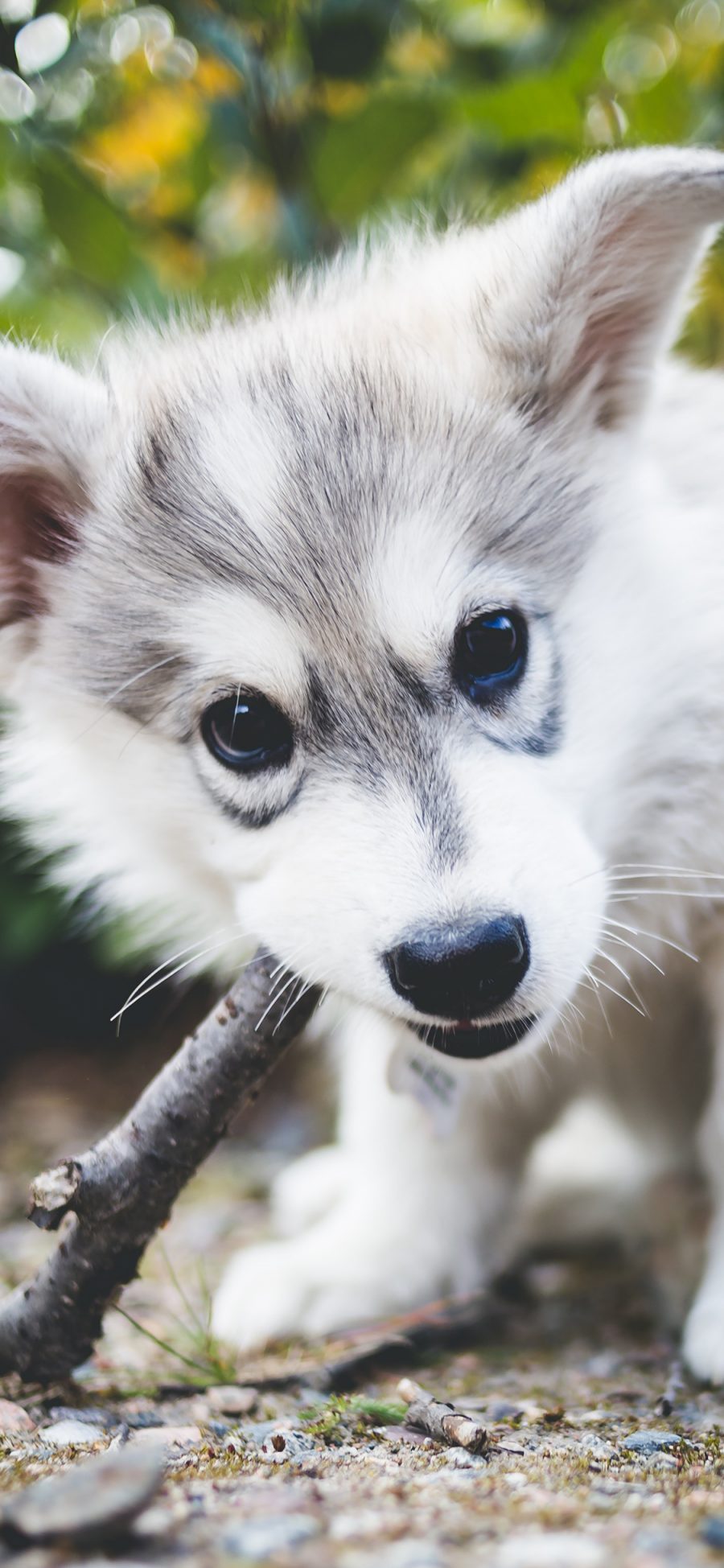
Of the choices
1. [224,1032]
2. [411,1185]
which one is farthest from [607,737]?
[411,1185]

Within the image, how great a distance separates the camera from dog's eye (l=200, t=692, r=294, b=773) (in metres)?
2.14

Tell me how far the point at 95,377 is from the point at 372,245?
28.4 inches

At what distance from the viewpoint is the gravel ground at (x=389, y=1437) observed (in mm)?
1268

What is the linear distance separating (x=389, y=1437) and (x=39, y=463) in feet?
5.29

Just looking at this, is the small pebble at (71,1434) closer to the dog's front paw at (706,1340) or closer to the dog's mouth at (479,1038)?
the dog's mouth at (479,1038)

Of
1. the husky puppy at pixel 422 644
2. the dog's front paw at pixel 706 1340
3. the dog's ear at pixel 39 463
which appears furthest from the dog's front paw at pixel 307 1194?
the dog's ear at pixel 39 463

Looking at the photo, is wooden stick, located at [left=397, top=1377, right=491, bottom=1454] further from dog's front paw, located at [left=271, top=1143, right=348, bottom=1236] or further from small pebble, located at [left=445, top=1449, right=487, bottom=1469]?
dog's front paw, located at [left=271, top=1143, right=348, bottom=1236]

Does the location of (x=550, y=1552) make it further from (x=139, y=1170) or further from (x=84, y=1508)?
(x=139, y=1170)

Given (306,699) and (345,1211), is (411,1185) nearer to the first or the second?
(345,1211)

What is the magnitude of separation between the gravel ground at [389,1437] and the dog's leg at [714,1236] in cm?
5

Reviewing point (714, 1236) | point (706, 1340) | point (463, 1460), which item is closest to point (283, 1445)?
point (463, 1460)

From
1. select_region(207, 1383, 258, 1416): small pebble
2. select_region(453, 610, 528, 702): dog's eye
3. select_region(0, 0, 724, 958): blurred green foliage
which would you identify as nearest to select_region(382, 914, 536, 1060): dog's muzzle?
select_region(453, 610, 528, 702): dog's eye

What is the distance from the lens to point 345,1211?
117 inches

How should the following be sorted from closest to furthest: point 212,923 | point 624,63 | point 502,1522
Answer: point 502,1522 < point 212,923 < point 624,63
